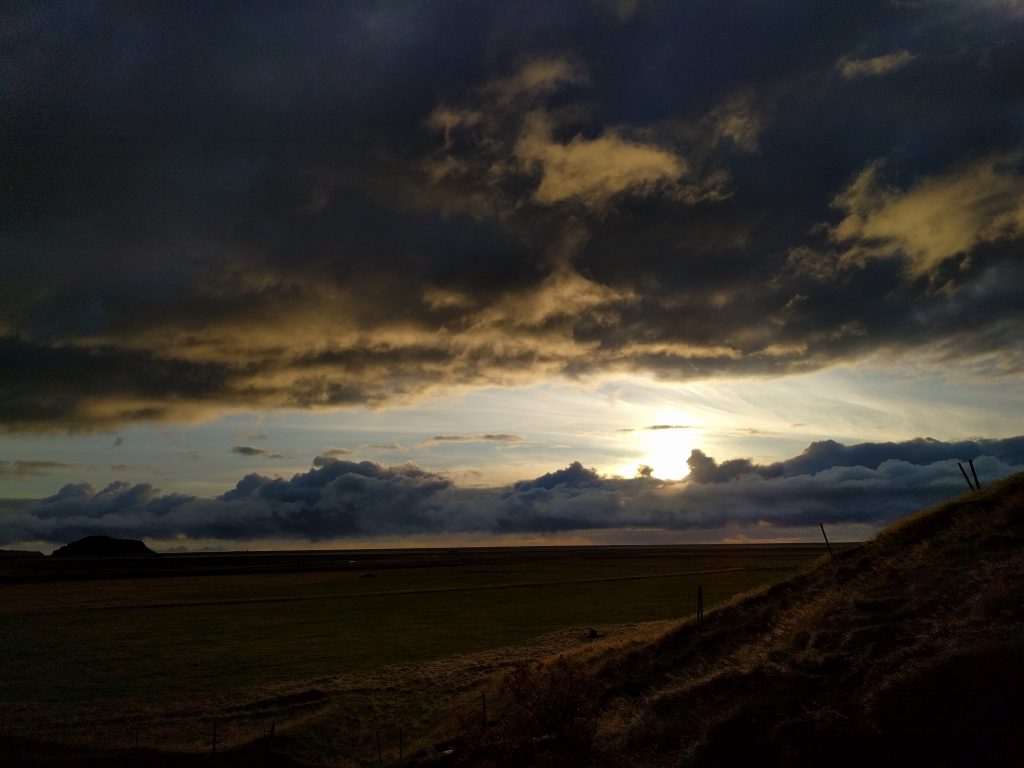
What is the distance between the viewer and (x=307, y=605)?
88.4 m

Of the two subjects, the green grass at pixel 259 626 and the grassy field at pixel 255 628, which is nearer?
the grassy field at pixel 255 628

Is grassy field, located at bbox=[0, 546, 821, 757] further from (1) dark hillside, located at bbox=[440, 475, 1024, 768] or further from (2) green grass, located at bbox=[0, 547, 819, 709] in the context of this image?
(1) dark hillside, located at bbox=[440, 475, 1024, 768]

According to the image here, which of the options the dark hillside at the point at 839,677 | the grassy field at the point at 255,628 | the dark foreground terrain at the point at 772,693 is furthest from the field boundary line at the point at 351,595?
the dark hillside at the point at 839,677

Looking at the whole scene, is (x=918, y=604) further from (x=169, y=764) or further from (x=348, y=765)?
(x=169, y=764)

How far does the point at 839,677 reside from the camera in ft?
60.3

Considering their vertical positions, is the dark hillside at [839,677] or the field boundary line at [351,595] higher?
the field boundary line at [351,595]

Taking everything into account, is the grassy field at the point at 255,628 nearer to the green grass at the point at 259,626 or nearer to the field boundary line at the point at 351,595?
the green grass at the point at 259,626

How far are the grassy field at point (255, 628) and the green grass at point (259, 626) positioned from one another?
0.17 meters

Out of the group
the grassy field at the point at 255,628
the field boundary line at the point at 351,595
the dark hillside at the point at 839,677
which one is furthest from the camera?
the field boundary line at the point at 351,595

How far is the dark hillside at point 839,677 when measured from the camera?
1473 centimetres

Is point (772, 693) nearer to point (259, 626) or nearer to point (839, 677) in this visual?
point (839, 677)

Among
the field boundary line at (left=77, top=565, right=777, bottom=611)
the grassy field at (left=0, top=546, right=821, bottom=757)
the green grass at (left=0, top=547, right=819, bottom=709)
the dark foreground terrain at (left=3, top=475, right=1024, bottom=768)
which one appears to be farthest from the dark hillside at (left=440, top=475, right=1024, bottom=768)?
the field boundary line at (left=77, top=565, right=777, bottom=611)

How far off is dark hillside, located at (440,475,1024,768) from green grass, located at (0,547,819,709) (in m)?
11.5

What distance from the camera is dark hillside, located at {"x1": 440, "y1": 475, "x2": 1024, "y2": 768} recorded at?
48.3 ft
